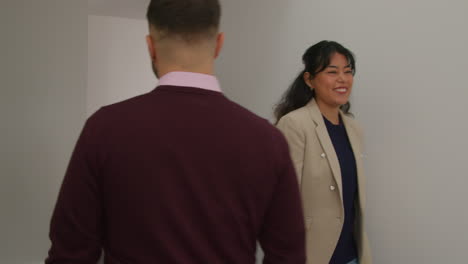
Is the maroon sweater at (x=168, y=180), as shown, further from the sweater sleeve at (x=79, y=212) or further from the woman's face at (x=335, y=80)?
the woman's face at (x=335, y=80)

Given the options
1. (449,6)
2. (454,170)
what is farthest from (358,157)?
(449,6)

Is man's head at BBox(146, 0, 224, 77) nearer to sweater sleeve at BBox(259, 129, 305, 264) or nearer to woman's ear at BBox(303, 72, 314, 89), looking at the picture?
sweater sleeve at BBox(259, 129, 305, 264)

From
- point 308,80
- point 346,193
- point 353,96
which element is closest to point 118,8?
point 353,96

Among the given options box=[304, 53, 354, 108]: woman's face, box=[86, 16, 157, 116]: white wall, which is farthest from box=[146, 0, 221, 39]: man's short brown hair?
box=[86, 16, 157, 116]: white wall

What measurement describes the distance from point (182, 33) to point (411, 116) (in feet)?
5.61

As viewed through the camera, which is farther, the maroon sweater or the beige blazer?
the beige blazer

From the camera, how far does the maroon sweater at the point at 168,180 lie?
0.85 m

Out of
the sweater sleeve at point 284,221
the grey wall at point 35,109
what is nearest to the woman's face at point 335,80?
the sweater sleeve at point 284,221

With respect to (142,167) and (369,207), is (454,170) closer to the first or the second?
(369,207)

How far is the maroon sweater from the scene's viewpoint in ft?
2.78

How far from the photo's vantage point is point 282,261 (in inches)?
38.6

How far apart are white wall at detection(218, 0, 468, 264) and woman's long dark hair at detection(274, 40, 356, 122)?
38 cm

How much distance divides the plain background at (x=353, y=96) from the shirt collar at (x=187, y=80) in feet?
5.11

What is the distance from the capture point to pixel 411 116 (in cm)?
227
